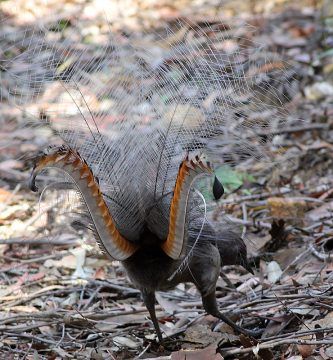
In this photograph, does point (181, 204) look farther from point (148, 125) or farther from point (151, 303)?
point (151, 303)

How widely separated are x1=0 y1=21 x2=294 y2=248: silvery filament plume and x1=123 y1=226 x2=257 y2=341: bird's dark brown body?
0.47ft

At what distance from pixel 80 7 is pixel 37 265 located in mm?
4340

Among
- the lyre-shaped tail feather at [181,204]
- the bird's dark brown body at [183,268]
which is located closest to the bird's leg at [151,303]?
the bird's dark brown body at [183,268]

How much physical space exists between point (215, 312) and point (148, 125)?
0.99 m

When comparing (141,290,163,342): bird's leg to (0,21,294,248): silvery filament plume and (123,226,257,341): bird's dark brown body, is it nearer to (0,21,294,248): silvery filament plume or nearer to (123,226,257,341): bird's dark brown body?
(123,226,257,341): bird's dark brown body

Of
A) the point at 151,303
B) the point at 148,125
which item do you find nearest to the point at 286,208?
the point at 151,303

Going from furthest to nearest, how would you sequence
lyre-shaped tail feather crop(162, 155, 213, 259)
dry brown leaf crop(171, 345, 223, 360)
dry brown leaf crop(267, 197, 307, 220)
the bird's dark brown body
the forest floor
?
1. dry brown leaf crop(267, 197, 307, 220)
2. the forest floor
3. the bird's dark brown body
4. dry brown leaf crop(171, 345, 223, 360)
5. lyre-shaped tail feather crop(162, 155, 213, 259)

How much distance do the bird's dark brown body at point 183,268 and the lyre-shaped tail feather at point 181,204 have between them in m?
0.12

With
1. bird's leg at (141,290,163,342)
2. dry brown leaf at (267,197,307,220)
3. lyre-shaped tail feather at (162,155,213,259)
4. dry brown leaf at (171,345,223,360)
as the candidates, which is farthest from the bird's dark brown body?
dry brown leaf at (267,197,307,220)

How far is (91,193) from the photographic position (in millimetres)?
3023

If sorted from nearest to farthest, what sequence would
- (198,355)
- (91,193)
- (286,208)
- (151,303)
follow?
(91,193) → (198,355) → (151,303) → (286,208)

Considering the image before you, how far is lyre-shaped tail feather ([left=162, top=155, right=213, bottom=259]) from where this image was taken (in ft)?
9.59

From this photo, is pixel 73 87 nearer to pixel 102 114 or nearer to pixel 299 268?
pixel 102 114

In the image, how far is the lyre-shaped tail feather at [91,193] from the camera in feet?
9.63
